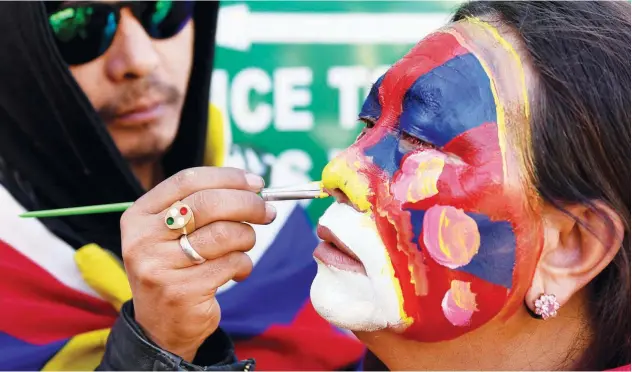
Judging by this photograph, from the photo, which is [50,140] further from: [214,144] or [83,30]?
[214,144]

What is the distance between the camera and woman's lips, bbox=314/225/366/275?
1.14 metres

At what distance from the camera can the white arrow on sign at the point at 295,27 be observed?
9.27 ft

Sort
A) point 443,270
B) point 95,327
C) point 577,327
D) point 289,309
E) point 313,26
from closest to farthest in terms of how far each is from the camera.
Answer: point 443,270 → point 577,327 → point 95,327 → point 289,309 → point 313,26

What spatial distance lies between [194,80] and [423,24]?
123 cm

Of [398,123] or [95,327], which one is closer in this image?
[398,123]

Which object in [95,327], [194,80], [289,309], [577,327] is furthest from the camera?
[194,80]

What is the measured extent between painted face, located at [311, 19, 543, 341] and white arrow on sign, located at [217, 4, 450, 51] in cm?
173

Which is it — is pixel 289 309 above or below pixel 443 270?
below

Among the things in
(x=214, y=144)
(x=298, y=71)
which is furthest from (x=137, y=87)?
(x=298, y=71)

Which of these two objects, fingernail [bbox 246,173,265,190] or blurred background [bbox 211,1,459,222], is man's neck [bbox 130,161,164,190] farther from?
blurred background [bbox 211,1,459,222]

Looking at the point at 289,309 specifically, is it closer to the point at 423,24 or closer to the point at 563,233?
the point at 563,233

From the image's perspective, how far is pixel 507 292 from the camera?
1.14 meters

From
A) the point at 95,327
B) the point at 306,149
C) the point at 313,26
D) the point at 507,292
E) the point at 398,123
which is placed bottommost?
the point at 306,149

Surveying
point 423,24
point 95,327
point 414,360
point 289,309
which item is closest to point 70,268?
point 95,327
